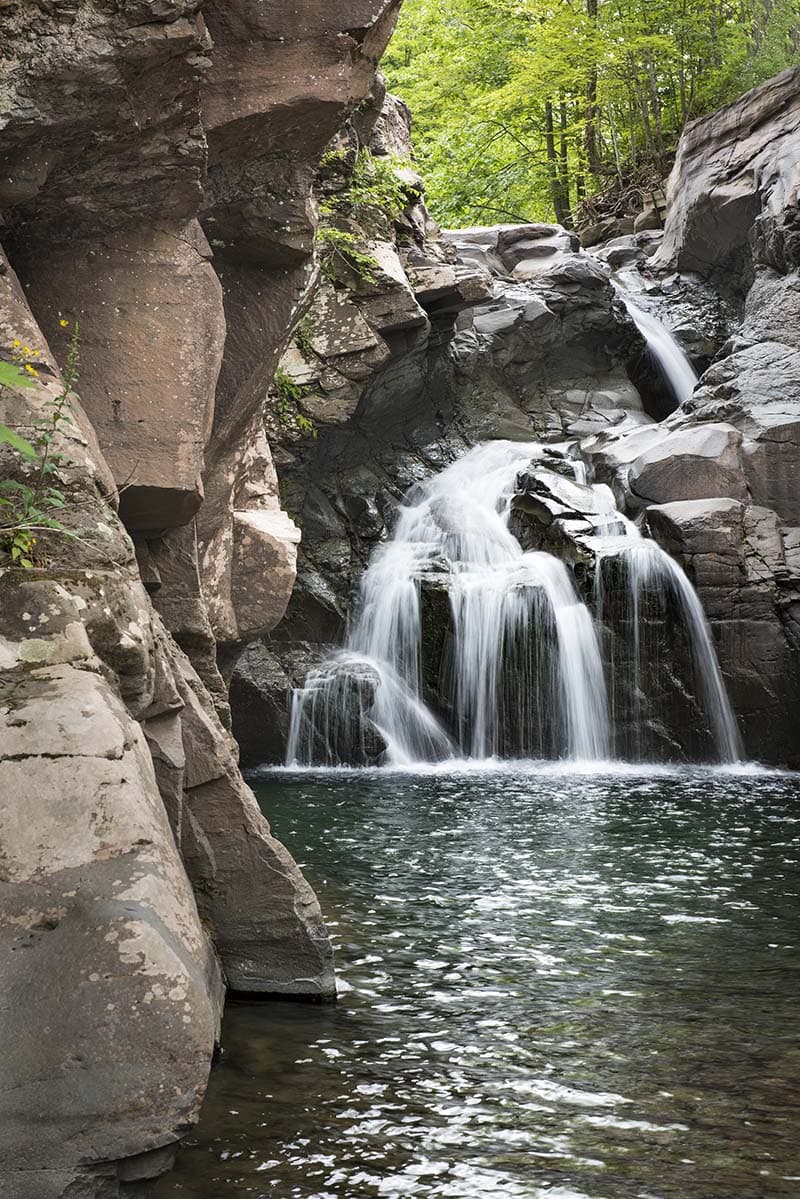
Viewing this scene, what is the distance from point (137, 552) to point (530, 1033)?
2.90 meters

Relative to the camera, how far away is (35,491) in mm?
4371

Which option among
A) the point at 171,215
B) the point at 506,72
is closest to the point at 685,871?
the point at 171,215

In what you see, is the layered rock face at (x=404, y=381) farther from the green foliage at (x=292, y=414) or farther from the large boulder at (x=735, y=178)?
the large boulder at (x=735, y=178)

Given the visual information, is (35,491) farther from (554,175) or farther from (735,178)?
(554,175)

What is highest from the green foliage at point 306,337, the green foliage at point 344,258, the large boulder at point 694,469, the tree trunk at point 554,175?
the tree trunk at point 554,175

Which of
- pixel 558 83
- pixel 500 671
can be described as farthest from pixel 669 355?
pixel 500 671

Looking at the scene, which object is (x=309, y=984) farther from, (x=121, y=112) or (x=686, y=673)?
(x=686, y=673)

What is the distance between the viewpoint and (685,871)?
8.61 m

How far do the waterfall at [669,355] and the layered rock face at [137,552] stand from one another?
1558 centimetres

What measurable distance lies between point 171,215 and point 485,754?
35.3 ft

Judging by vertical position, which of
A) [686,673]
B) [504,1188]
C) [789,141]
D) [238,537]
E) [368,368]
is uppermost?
[789,141]

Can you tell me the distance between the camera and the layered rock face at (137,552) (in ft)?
10.9

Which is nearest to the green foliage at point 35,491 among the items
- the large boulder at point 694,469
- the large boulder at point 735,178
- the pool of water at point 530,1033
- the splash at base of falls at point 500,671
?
the pool of water at point 530,1033

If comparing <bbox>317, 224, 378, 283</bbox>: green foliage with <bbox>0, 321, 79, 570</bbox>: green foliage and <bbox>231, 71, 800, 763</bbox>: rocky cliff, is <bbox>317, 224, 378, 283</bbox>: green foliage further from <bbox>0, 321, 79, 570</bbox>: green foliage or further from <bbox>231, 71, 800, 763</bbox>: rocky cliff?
<bbox>0, 321, 79, 570</bbox>: green foliage
